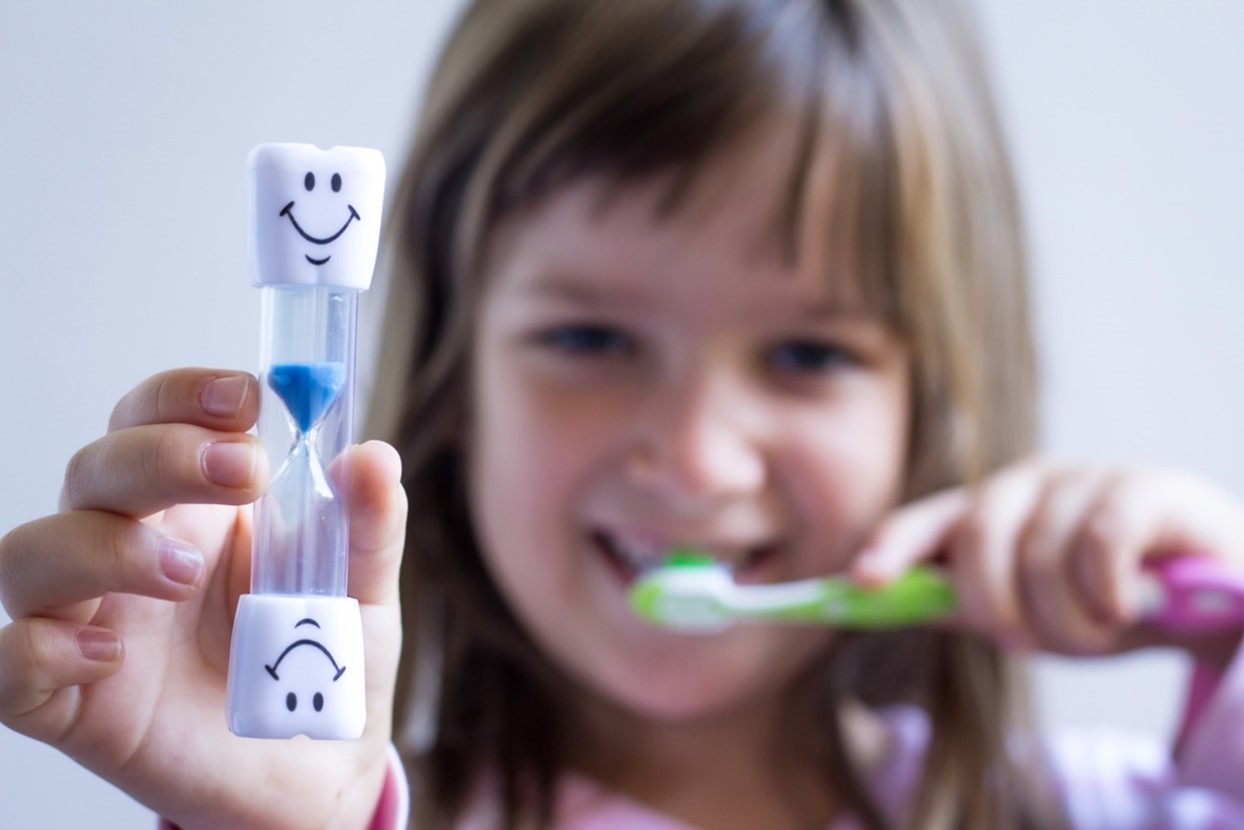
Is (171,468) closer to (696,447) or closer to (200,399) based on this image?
(200,399)

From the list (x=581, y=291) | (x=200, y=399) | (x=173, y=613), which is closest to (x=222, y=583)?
(x=173, y=613)

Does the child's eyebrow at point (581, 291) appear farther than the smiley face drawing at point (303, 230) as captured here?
Yes

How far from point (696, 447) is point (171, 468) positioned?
41 centimetres

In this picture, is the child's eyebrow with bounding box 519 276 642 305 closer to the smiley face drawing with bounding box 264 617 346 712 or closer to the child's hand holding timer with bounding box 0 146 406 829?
the child's hand holding timer with bounding box 0 146 406 829

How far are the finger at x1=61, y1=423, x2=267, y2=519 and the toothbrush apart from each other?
413 mm

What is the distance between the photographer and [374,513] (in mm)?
448

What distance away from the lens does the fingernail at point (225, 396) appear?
16.8 inches

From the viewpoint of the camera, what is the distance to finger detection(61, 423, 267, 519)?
0.42 meters

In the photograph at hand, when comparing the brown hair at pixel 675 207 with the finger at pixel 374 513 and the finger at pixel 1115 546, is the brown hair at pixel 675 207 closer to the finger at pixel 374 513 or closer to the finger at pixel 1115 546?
the finger at pixel 1115 546

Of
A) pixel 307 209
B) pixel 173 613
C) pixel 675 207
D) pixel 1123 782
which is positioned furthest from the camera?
pixel 1123 782

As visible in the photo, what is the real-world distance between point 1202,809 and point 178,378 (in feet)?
2.52

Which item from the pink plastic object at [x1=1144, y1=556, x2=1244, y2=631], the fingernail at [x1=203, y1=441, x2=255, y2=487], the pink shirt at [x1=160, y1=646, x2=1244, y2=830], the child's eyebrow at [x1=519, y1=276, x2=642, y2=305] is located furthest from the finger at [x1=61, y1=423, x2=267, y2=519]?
the pink plastic object at [x1=1144, y1=556, x2=1244, y2=631]

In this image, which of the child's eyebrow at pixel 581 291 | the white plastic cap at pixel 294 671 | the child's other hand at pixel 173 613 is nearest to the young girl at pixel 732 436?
the child's eyebrow at pixel 581 291

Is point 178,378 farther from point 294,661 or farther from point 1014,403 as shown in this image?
point 1014,403
